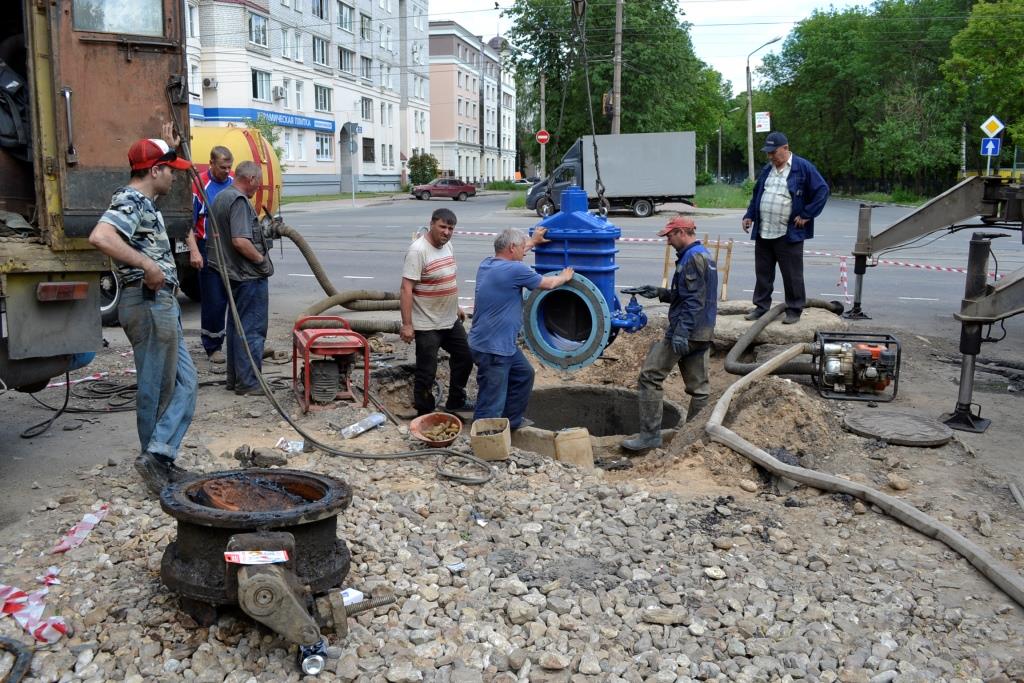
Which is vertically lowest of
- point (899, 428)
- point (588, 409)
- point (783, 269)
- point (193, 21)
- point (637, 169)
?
point (588, 409)

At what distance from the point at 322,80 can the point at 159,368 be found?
166ft

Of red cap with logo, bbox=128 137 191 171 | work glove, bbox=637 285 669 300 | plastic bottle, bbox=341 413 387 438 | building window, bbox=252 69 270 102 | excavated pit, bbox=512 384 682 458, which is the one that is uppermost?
building window, bbox=252 69 270 102

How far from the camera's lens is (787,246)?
332 inches

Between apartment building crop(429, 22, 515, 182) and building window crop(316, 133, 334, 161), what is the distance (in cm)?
1735

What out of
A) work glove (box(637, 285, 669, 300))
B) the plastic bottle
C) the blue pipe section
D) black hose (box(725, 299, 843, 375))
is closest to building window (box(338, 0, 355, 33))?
black hose (box(725, 299, 843, 375))

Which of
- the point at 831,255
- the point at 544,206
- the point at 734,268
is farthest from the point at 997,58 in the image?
the point at 734,268

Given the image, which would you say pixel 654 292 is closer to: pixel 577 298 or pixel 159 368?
pixel 577 298

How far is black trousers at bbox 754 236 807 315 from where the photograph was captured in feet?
27.7

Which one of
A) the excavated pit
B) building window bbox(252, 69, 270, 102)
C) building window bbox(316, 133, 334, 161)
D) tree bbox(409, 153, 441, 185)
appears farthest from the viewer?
tree bbox(409, 153, 441, 185)

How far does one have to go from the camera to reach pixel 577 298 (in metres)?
8.13

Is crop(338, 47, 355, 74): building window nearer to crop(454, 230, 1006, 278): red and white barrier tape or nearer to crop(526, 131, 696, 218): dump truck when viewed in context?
crop(526, 131, 696, 218): dump truck

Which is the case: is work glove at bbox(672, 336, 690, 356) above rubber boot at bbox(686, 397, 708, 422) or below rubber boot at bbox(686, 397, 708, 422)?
above

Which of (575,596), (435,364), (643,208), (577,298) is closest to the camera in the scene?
(575,596)

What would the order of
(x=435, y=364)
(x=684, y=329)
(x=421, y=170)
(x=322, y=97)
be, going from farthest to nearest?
(x=421, y=170)
(x=322, y=97)
(x=435, y=364)
(x=684, y=329)
